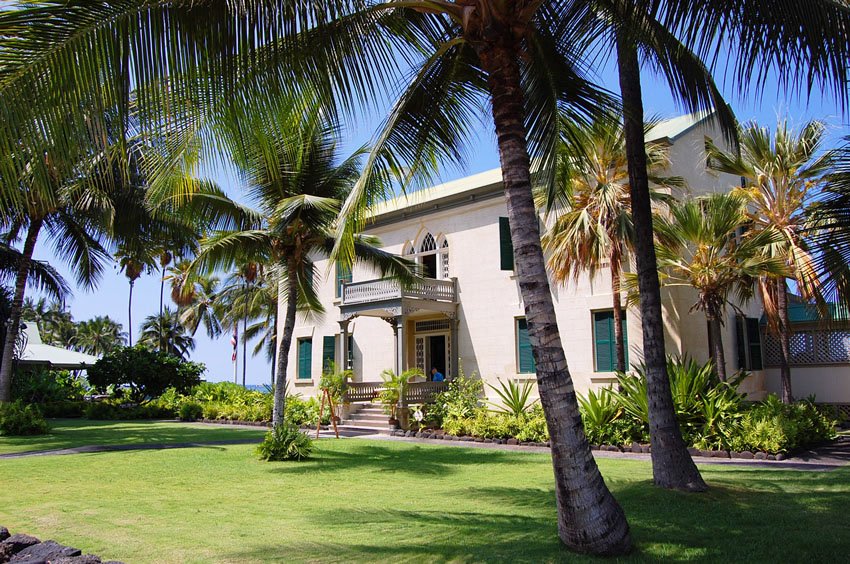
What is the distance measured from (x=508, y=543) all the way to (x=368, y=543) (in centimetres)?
128

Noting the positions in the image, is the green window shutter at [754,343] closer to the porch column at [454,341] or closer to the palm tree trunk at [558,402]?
the porch column at [454,341]

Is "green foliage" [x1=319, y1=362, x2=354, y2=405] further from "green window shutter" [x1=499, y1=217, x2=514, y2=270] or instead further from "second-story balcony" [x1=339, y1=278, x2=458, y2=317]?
"green window shutter" [x1=499, y1=217, x2=514, y2=270]

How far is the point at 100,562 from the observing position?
4.73m

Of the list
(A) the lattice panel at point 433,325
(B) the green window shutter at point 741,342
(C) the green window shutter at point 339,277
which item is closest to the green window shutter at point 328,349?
(C) the green window shutter at point 339,277

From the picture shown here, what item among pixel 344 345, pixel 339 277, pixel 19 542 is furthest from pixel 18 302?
pixel 19 542

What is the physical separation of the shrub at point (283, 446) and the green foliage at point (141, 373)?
61.2ft

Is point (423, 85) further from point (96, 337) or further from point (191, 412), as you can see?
point (96, 337)

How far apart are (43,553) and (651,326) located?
22.8 ft

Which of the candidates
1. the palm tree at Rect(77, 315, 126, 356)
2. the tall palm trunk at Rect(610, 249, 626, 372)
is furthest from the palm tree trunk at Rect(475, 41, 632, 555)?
the palm tree at Rect(77, 315, 126, 356)

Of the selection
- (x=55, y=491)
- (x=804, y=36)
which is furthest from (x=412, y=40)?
(x=55, y=491)

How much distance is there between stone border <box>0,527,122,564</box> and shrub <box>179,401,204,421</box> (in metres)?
20.5

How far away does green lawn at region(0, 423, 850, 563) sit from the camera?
564cm

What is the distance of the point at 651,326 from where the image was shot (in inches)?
331

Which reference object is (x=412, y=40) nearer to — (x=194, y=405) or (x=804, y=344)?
(x=804, y=344)
